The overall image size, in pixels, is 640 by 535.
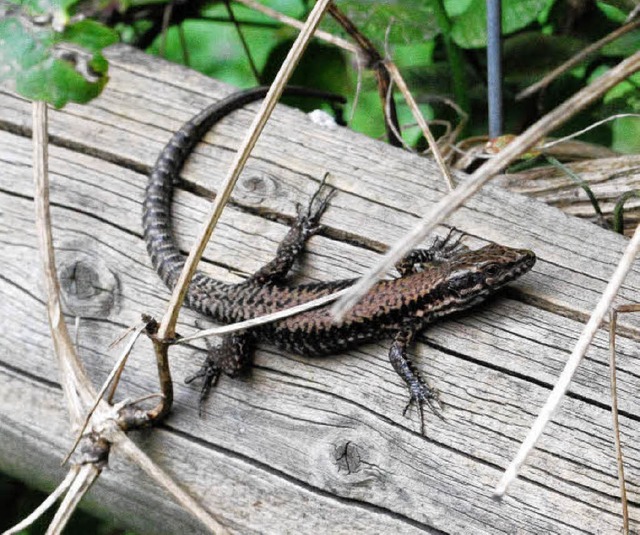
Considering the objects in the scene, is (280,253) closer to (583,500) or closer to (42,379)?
(42,379)

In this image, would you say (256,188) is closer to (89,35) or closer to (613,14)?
(89,35)

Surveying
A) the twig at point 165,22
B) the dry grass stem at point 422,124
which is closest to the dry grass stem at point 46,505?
the dry grass stem at point 422,124

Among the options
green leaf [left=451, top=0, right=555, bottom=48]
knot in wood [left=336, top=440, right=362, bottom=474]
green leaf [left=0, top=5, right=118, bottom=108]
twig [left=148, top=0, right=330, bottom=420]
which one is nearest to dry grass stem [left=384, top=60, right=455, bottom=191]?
green leaf [left=451, top=0, right=555, bottom=48]

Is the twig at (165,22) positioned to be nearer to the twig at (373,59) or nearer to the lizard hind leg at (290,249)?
the twig at (373,59)

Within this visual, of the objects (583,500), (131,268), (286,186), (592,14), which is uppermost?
(592,14)

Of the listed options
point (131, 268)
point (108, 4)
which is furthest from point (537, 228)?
point (108, 4)

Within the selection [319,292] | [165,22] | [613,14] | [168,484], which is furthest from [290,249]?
[613,14]
